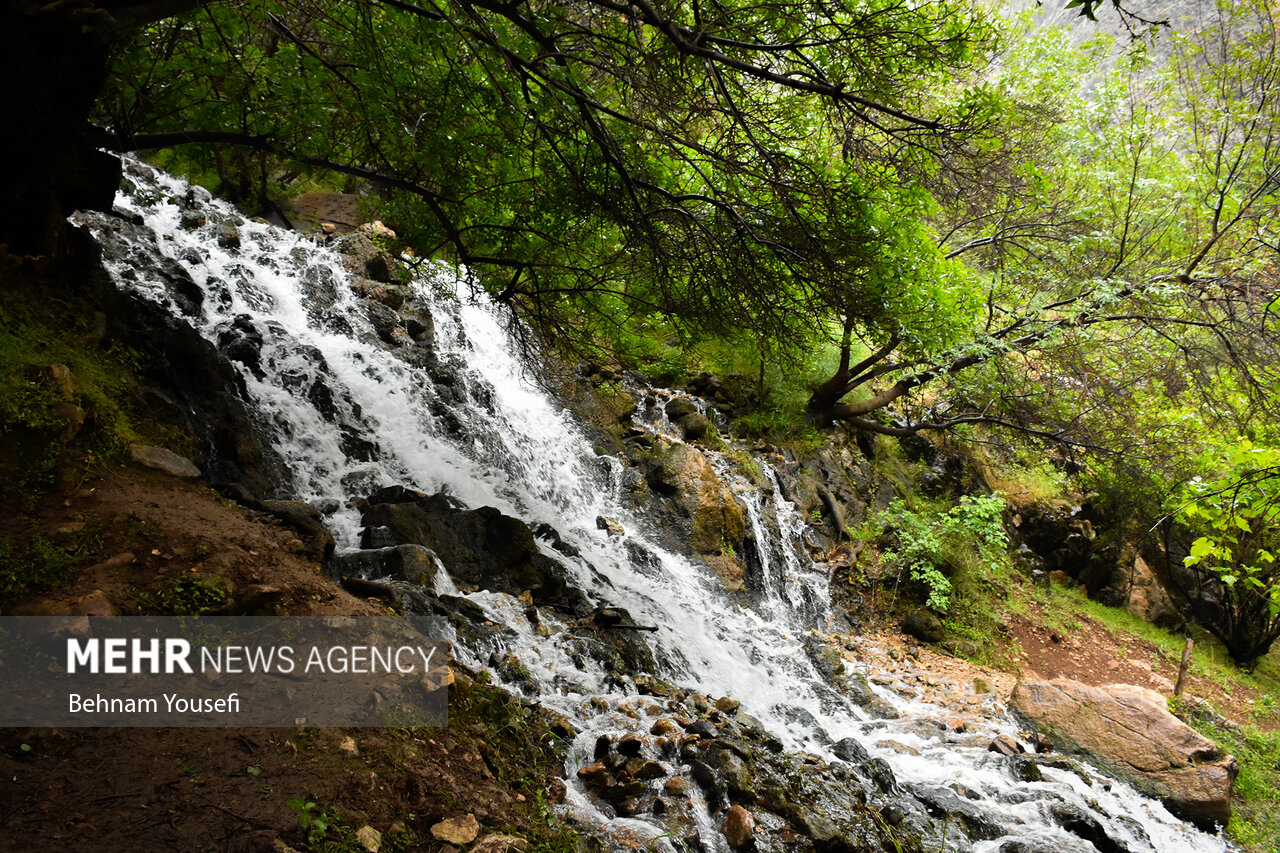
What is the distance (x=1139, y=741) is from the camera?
6.91 metres

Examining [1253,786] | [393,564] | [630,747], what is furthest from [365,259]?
[1253,786]

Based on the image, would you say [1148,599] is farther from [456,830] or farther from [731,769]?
[456,830]

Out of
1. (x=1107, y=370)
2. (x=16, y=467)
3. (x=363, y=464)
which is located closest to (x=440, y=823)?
(x=16, y=467)

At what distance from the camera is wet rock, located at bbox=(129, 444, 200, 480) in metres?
4.68

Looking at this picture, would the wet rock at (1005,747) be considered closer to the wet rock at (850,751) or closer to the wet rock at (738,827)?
the wet rock at (850,751)

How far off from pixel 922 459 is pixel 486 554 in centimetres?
1123

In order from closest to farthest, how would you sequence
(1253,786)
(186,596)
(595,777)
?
(186,596) < (595,777) < (1253,786)

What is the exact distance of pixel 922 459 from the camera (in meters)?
14.1

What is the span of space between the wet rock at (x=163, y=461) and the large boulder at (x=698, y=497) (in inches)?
255

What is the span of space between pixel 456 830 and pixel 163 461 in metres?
3.91

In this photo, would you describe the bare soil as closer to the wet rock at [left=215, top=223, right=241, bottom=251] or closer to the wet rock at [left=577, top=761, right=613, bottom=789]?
the wet rock at [left=577, top=761, right=613, bottom=789]

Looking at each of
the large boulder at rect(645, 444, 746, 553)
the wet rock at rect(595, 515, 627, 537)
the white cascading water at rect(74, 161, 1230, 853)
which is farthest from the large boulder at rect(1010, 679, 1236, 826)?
the wet rock at rect(595, 515, 627, 537)

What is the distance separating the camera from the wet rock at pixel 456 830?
2.65 meters

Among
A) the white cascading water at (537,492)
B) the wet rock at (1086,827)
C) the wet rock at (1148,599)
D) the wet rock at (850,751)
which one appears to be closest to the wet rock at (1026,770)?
the white cascading water at (537,492)
